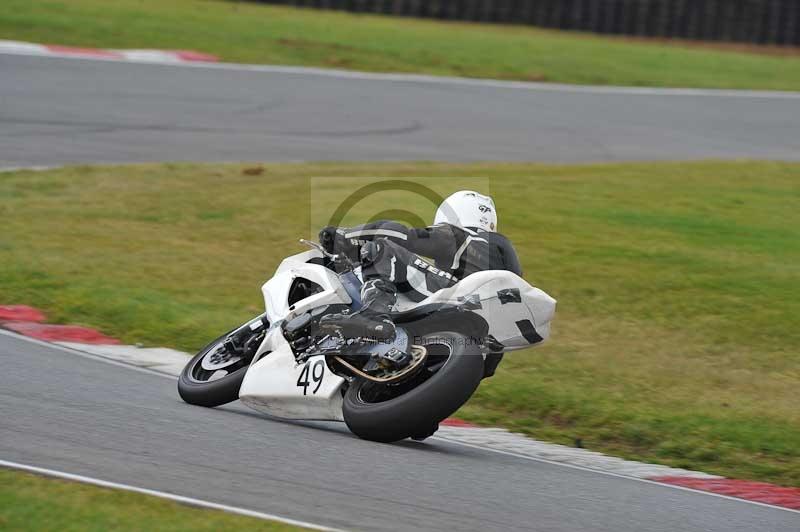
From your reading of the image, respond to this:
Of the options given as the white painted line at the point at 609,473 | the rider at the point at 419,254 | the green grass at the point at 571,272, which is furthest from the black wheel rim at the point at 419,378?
the green grass at the point at 571,272

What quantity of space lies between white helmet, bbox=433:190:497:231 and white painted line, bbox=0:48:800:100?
14.3 m

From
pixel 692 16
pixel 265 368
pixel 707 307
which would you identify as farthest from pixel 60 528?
pixel 692 16

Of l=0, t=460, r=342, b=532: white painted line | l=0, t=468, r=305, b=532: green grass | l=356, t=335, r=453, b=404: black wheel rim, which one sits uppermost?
l=356, t=335, r=453, b=404: black wheel rim

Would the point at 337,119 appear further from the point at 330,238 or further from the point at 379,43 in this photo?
the point at 330,238

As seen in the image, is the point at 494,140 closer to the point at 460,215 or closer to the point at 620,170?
the point at 620,170

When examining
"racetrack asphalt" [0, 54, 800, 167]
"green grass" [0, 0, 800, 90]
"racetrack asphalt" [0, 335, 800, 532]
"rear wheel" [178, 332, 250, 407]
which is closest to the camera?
"racetrack asphalt" [0, 335, 800, 532]

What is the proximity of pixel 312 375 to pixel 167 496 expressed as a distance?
1.61 metres

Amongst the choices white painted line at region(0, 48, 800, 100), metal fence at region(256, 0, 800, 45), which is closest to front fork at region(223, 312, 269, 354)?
white painted line at region(0, 48, 800, 100)

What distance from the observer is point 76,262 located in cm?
1092

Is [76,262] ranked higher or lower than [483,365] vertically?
lower

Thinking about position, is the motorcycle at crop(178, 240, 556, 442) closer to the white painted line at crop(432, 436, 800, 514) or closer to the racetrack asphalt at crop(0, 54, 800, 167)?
the white painted line at crop(432, 436, 800, 514)

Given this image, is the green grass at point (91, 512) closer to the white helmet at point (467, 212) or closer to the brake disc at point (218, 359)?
the brake disc at point (218, 359)

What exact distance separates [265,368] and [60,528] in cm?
219

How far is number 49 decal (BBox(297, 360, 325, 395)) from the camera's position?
262 inches
